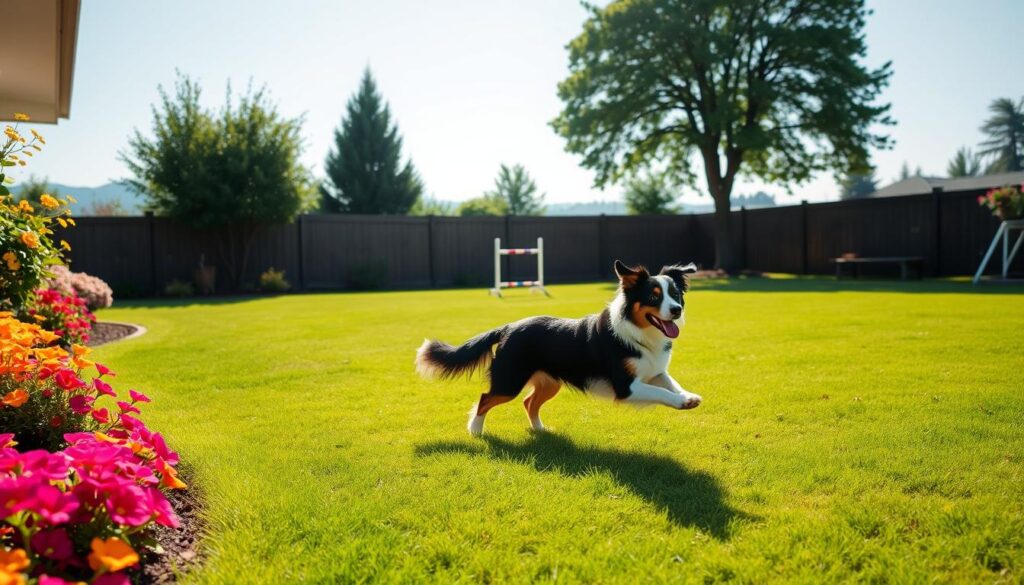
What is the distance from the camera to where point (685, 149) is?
26875 millimetres

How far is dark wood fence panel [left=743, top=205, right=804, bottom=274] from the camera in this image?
76.7 feet

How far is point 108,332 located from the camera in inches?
384

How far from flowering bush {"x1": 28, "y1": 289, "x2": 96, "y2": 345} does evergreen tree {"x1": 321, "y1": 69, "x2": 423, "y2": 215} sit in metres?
32.8

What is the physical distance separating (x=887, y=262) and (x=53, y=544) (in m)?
22.4

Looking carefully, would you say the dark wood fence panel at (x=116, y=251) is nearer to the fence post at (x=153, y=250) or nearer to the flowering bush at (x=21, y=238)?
the fence post at (x=153, y=250)

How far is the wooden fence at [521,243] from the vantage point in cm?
1875

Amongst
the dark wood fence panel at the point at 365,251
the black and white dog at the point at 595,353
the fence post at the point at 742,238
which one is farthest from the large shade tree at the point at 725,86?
the black and white dog at the point at 595,353

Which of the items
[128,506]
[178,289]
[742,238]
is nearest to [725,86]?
[742,238]

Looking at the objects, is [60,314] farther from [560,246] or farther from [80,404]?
[560,246]

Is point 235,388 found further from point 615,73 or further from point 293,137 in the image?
point 615,73

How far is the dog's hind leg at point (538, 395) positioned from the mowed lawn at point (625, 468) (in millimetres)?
150

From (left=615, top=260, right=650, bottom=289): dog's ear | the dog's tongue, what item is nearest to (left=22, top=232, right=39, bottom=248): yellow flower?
(left=615, top=260, right=650, bottom=289): dog's ear

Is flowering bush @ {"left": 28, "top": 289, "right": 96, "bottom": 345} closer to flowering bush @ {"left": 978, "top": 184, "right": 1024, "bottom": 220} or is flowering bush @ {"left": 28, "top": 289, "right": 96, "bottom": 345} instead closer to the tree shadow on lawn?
the tree shadow on lawn

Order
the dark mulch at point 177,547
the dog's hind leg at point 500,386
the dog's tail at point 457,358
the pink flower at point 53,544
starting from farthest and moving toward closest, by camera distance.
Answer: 1. the dog's tail at point 457,358
2. the dog's hind leg at point 500,386
3. the dark mulch at point 177,547
4. the pink flower at point 53,544
